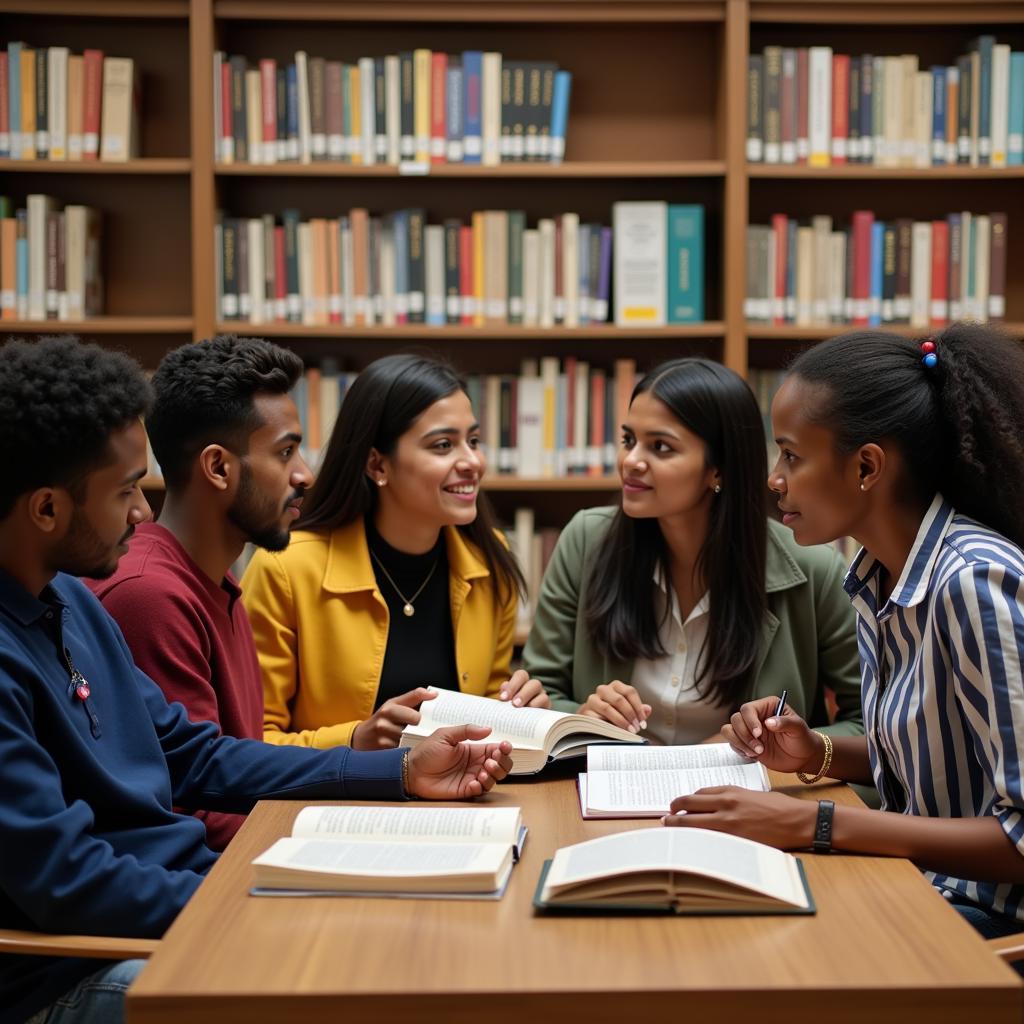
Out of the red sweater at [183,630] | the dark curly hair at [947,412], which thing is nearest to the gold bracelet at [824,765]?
the dark curly hair at [947,412]

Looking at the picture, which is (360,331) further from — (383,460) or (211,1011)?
(211,1011)

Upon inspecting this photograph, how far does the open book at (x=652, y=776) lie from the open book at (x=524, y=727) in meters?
0.04

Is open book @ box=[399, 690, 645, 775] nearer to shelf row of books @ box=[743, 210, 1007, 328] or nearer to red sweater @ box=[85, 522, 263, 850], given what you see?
red sweater @ box=[85, 522, 263, 850]

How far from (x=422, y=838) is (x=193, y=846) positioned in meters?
0.34

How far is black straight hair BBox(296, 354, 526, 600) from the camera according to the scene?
244 cm

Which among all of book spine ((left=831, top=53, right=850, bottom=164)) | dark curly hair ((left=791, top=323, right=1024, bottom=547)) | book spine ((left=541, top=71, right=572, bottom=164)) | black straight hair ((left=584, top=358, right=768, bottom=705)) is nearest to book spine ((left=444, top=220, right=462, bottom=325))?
book spine ((left=541, top=71, right=572, bottom=164))

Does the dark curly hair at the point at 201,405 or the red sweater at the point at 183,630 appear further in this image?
the dark curly hair at the point at 201,405

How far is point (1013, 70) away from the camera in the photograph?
338 centimetres

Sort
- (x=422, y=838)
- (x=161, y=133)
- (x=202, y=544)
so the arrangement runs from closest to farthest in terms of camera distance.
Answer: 1. (x=422, y=838)
2. (x=202, y=544)
3. (x=161, y=133)

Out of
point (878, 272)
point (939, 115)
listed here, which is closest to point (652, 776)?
point (878, 272)

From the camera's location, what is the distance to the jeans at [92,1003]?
1.32 m

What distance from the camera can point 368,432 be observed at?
8.03 feet

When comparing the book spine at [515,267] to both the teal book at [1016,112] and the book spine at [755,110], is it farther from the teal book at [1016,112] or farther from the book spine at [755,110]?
the teal book at [1016,112]

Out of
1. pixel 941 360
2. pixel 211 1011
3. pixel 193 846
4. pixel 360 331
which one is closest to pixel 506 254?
pixel 360 331
